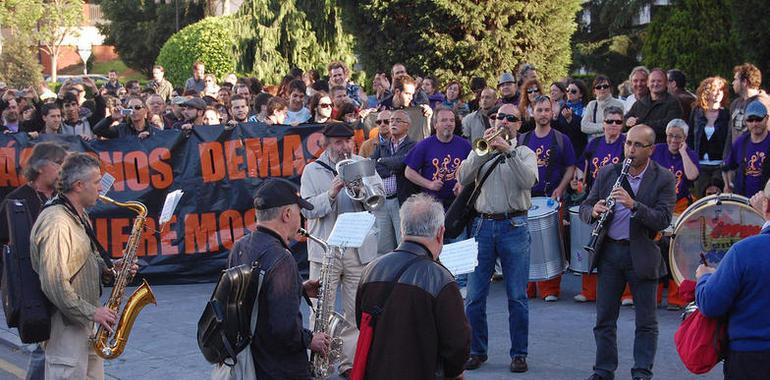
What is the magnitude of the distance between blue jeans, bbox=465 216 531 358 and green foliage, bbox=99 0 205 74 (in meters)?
45.6

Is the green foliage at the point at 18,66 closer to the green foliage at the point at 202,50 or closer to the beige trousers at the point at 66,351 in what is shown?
the green foliage at the point at 202,50

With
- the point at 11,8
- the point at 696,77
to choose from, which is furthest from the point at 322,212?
the point at 11,8

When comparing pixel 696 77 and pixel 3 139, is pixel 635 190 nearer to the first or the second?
pixel 3 139

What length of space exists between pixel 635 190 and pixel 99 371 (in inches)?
162

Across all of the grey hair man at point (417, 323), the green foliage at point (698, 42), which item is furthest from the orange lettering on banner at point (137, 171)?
the green foliage at point (698, 42)

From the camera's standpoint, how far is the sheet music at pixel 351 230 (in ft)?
20.4

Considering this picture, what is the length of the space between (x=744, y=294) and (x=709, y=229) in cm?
418

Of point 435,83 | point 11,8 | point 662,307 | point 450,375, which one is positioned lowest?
point 662,307

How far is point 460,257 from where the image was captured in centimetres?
579

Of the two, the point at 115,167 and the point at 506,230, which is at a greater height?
the point at 115,167

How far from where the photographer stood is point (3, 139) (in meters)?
12.7

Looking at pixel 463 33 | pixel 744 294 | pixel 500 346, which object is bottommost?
pixel 500 346

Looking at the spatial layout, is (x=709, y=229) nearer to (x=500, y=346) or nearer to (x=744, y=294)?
(x=500, y=346)

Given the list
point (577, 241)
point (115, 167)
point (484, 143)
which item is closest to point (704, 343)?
point (484, 143)
